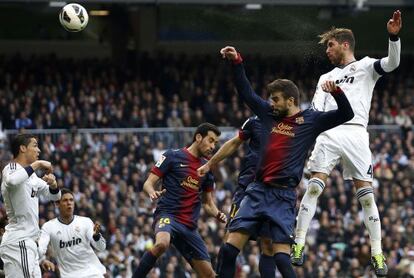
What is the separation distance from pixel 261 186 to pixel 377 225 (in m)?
2.02

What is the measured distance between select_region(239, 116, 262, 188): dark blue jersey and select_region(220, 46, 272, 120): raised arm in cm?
66

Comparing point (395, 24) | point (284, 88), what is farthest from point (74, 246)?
point (395, 24)

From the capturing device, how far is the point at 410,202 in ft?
86.7

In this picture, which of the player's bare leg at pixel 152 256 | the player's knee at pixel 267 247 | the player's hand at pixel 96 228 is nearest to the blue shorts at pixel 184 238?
the player's bare leg at pixel 152 256

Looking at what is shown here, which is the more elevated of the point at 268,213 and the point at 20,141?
the point at 20,141

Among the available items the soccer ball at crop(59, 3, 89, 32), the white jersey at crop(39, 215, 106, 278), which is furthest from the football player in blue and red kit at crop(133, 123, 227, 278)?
the soccer ball at crop(59, 3, 89, 32)

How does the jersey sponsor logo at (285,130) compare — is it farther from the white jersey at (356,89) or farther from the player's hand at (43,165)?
the player's hand at (43,165)

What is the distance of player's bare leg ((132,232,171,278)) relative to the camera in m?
13.6

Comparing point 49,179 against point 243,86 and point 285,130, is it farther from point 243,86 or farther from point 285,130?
point 285,130

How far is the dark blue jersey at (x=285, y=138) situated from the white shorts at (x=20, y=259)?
3.33 meters

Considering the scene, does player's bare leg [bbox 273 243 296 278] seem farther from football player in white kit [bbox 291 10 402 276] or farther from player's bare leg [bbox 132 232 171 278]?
player's bare leg [bbox 132 232 171 278]

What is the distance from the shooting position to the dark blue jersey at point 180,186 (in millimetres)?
14234

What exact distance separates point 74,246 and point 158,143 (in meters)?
10.9

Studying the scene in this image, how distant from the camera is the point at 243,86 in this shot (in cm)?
1184
